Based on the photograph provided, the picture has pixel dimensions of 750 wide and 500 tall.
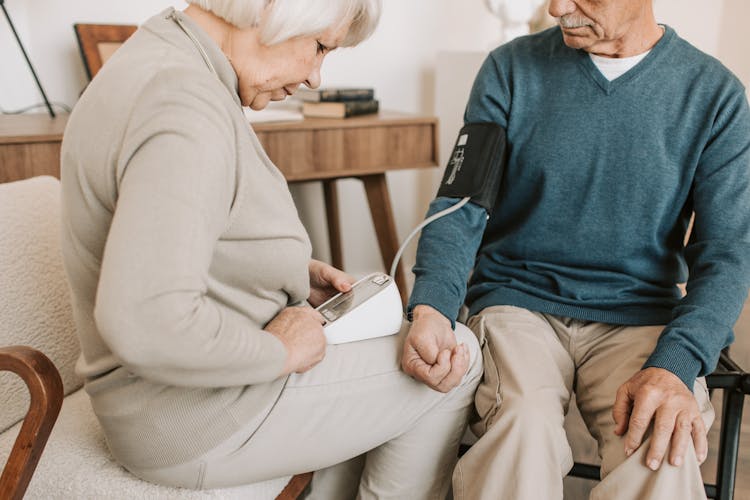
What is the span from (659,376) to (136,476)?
2.37ft

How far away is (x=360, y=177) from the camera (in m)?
2.14

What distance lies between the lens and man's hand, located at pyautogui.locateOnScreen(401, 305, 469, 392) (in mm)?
1002

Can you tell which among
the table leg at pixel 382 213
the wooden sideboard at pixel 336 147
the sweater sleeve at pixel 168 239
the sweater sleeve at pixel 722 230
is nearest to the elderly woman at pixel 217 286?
the sweater sleeve at pixel 168 239

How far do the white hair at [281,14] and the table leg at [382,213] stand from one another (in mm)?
1247

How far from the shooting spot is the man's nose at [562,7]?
1.20 metres

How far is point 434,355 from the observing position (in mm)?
1005

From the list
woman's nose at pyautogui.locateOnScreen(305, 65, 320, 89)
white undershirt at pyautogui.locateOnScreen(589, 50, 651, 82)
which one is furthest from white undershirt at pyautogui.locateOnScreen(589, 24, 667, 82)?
woman's nose at pyautogui.locateOnScreen(305, 65, 320, 89)

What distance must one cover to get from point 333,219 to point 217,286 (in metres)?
1.66

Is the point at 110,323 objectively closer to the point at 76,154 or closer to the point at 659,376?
the point at 76,154

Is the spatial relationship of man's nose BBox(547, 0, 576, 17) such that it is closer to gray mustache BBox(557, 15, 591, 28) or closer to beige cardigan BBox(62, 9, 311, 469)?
gray mustache BBox(557, 15, 591, 28)

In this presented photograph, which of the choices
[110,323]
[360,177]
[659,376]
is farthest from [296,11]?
[360,177]

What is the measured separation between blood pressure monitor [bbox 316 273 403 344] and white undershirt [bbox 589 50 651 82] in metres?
0.54

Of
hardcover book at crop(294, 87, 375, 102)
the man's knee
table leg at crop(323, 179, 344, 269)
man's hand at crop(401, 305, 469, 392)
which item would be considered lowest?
table leg at crop(323, 179, 344, 269)

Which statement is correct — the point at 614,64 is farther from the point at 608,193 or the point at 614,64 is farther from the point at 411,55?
the point at 411,55
